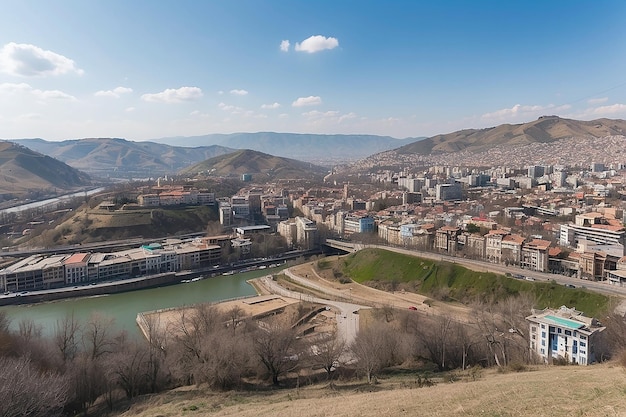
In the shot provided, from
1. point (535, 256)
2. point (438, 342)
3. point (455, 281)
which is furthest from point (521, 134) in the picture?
point (438, 342)

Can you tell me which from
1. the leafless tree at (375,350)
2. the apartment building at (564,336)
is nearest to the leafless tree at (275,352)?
the leafless tree at (375,350)

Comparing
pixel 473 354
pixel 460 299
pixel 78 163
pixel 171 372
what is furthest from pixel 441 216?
pixel 78 163

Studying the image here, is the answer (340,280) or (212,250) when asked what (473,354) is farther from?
(212,250)

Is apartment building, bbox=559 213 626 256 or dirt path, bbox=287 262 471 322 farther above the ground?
apartment building, bbox=559 213 626 256

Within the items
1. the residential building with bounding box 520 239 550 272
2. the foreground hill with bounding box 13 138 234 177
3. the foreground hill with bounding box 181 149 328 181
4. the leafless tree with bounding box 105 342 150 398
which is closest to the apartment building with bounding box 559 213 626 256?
the residential building with bounding box 520 239 550 272

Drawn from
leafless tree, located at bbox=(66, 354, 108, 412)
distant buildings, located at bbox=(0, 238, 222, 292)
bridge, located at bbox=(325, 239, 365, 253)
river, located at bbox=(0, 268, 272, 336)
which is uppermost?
leafless tree, located at bbox=(66, 354, 108, 412)

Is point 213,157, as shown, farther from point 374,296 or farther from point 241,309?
point 241,309

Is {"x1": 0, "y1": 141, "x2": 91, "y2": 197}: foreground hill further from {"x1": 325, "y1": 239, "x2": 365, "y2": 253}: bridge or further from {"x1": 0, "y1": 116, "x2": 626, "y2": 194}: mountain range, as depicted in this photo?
{"x1": 325, "y1": 239, "x2": 365, "y2": 253}: bridge
